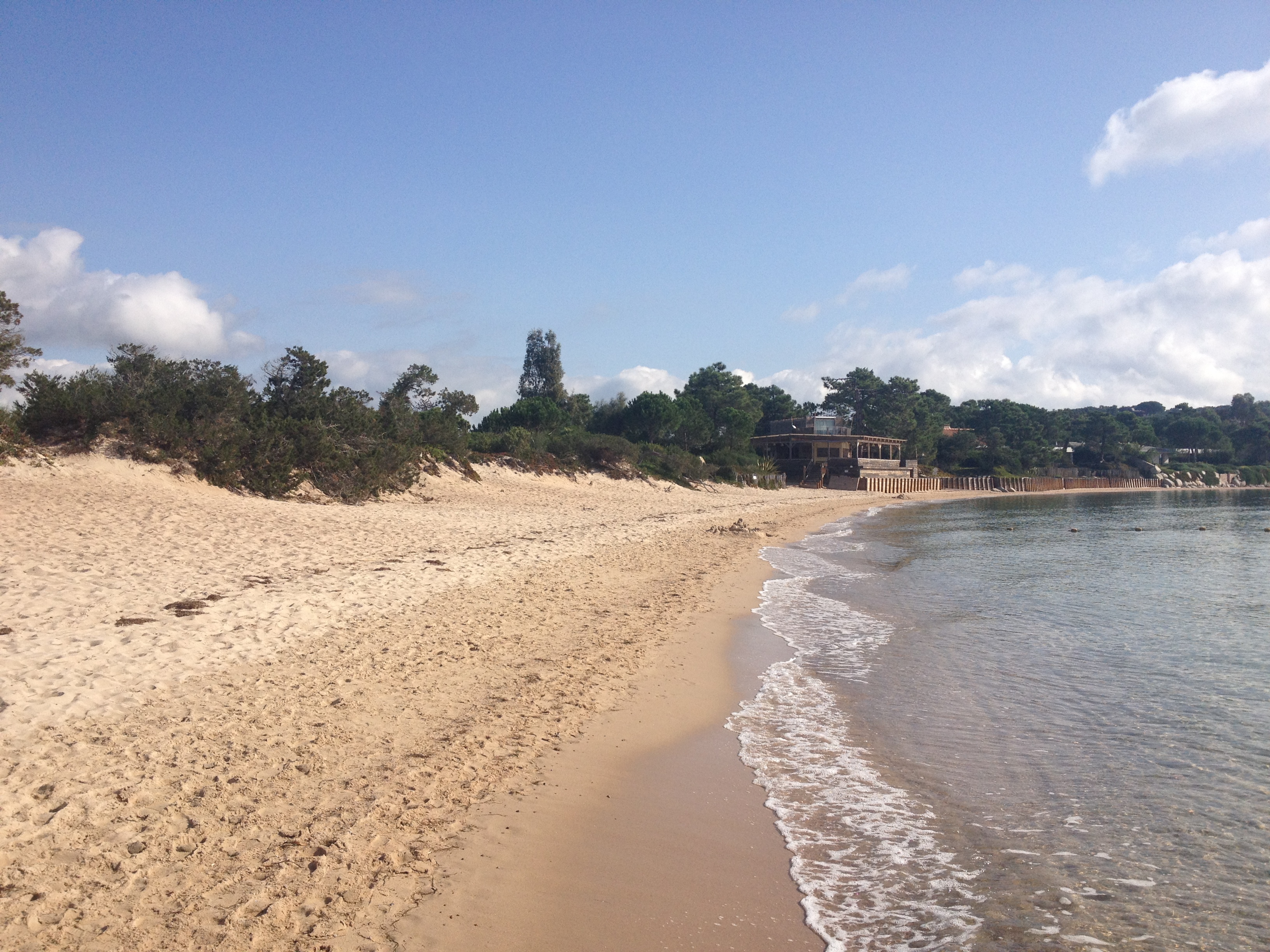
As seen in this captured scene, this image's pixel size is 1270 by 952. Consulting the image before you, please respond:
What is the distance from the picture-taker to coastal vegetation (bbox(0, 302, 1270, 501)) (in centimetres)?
1989

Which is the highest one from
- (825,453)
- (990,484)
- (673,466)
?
(825,453)

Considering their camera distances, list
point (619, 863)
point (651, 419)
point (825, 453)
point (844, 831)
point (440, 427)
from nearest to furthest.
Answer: point (619, 863) → point (844, 831) → point (440, 427) → point (651, 419) → point (825, 453)

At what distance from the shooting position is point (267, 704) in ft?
21.1

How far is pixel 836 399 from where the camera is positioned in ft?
354

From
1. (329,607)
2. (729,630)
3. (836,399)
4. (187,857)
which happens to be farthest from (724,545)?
(836,399)

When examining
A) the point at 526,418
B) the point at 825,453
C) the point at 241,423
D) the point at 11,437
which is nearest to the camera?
the point at 11,437

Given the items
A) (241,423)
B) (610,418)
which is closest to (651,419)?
(610,418)

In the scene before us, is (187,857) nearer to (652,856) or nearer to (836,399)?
(652,856)

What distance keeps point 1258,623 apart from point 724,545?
12324mm

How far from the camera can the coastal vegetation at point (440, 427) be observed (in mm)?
19891

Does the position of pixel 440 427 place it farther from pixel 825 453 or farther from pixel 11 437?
pixel 825 453

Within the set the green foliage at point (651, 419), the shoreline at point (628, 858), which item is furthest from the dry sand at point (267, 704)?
the green foliage at point (651, 419)

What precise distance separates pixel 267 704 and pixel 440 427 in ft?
85.5

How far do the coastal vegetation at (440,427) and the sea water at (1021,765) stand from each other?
15064mm
